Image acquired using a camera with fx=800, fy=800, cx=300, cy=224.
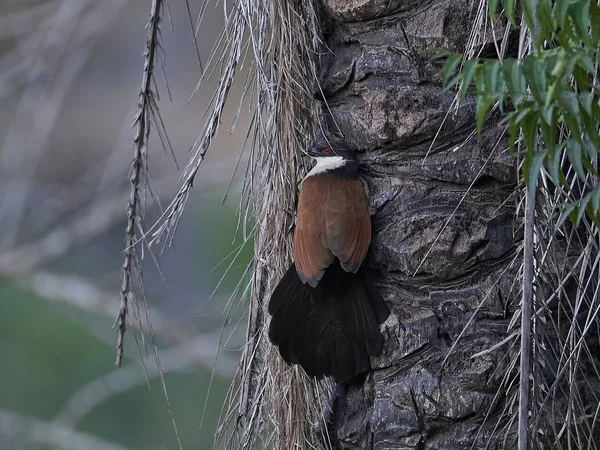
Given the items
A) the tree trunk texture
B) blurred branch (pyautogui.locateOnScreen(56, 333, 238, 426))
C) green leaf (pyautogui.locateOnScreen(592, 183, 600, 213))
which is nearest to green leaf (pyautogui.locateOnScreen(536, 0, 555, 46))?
green leaf (pyautogui.locateOnScreen(592, 183, 600, 213))

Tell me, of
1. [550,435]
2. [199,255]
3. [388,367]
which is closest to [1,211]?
[199,255]

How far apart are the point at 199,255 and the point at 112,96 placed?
121 cm

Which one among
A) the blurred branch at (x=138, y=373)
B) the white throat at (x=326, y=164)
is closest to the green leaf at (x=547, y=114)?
the white throat at (x=326, y=164)

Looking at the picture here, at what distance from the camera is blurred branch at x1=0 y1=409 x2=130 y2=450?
4.64 m

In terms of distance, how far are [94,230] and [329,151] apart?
256 cm

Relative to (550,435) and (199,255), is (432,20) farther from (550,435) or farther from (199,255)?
(199,255)

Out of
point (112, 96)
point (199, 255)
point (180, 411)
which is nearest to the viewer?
point (199, 255)

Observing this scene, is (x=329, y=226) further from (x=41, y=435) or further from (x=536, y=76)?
(x=41, y=435)

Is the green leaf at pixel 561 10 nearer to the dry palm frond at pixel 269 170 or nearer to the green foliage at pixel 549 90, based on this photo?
the green foliage at pixel 549 90

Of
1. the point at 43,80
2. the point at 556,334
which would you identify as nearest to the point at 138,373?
A: the point at 43,80

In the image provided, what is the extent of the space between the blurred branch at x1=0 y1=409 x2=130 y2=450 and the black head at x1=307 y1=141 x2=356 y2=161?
3356 mm

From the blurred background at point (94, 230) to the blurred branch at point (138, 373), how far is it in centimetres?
1

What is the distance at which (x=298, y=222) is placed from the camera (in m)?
1.81

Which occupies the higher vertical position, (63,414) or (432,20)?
(432,20)
